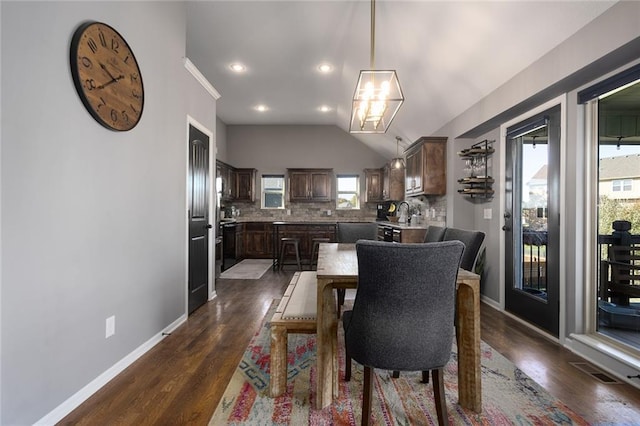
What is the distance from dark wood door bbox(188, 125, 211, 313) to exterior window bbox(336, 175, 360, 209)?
4372 millimetres

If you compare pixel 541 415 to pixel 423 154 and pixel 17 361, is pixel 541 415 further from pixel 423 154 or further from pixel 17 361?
pixel 423 154

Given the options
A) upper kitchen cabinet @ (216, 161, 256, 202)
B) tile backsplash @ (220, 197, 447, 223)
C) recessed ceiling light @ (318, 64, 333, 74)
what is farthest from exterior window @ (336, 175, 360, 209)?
recessed ceiling light @ (318, 64, 333, 74)

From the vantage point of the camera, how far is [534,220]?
119 inches

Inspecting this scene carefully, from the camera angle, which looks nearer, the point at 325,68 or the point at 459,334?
the point at 459,334

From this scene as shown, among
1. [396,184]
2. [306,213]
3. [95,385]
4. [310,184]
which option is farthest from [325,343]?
[306,213]

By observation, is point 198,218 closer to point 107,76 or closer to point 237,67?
point 107,76

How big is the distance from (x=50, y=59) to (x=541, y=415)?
3.11m

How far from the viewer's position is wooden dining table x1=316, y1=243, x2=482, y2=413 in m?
1.61

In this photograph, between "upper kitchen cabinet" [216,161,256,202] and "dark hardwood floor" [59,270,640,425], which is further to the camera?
"upper kitchen cabinet" [216,161,256,202]

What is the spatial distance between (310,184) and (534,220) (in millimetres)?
5099

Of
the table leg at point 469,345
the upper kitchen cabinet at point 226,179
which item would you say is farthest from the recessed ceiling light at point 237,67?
the table leg at point 469,345

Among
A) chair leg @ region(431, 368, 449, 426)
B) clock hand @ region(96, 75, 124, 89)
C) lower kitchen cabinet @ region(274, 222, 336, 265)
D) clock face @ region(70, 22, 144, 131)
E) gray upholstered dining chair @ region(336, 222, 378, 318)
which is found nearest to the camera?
chair leg @ region(431, 368, 449, 426)

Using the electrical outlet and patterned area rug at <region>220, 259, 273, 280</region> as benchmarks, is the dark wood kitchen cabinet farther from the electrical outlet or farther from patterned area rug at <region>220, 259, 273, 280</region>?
the electrical outlet

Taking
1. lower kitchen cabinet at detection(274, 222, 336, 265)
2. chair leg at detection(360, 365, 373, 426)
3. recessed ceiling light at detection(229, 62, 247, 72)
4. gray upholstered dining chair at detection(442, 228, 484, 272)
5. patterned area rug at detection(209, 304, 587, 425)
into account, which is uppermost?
recessed ceiling light at detection(229, 62, 247, 72)
